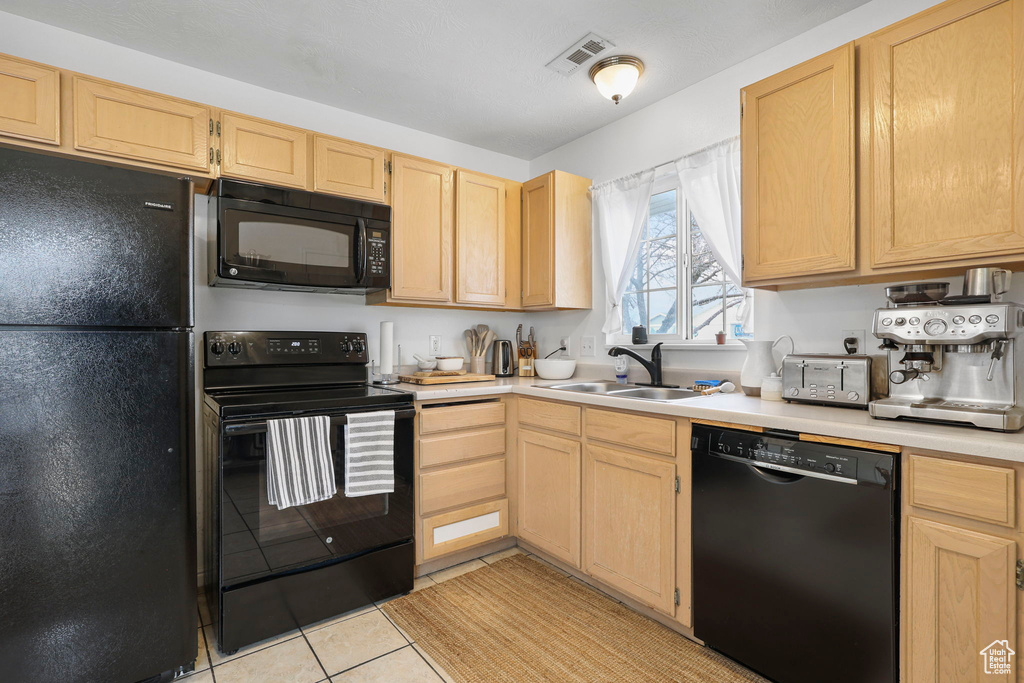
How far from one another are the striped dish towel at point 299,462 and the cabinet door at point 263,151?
1.21 m

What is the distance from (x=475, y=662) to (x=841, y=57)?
2.52 metres

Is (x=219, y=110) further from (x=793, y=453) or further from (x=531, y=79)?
(x=793, y=453)

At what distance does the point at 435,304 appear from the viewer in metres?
2.86

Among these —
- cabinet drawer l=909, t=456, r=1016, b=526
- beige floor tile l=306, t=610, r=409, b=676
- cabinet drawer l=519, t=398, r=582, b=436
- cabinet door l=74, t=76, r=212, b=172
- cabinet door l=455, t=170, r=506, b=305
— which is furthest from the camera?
cabinet door l=455, t=170, r=506, b=305

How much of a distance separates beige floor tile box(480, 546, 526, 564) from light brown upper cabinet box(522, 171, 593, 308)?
1.43 meters

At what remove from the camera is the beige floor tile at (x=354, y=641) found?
181cm

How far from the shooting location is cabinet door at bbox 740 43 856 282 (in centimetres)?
170

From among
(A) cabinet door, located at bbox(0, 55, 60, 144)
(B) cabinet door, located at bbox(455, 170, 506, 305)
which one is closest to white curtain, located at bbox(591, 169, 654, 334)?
(B) cabinet door, located at bbox(455, 170, 506, 305)

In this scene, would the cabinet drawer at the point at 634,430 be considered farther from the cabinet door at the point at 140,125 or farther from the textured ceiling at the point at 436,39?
the cabinet door at the point at 140,125

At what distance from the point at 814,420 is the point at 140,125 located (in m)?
2.78

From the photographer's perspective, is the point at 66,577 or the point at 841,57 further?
the point at 841,57

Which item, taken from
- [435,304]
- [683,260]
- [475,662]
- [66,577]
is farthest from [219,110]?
[475,662]

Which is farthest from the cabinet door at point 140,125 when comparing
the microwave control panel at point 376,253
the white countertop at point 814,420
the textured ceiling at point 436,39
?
the white countertop at point 814,420

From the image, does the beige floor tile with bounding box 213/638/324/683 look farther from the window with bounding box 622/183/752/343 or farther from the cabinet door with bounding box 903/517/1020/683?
the window with bounding box 622/183/752/343
